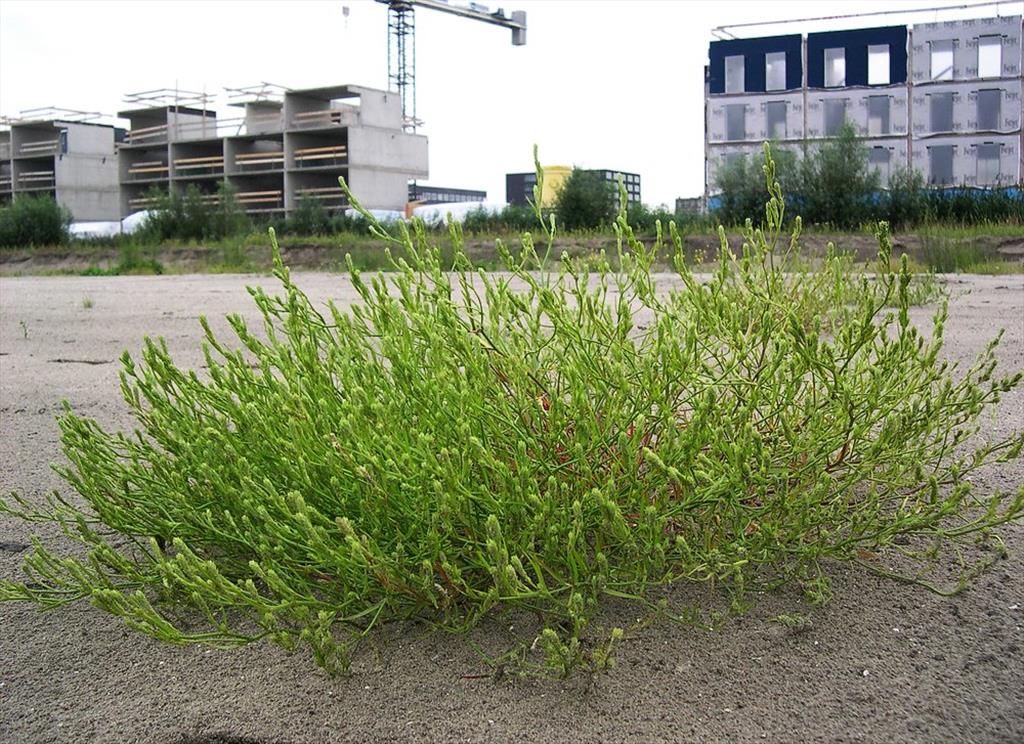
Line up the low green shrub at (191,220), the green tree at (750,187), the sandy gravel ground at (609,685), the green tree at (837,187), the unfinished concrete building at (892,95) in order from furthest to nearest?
the unfinished concrete building at (892,95)
the low green shrub at (191,220)
the green tree at (750,187)
the green tree at (837,187)
the sandy gravel ground at (609,685)

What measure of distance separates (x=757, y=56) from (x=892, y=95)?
5.04 metres

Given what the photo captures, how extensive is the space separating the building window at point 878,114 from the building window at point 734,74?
4721mm

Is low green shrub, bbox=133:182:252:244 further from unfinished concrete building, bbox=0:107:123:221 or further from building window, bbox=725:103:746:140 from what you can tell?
unfinished concrete building, bbox=0:107:123:221

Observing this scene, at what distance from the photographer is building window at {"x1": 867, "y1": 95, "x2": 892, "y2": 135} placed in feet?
123

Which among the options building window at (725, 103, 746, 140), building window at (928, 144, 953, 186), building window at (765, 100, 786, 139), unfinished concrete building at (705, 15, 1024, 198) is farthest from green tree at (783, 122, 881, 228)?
building window at (725, 103, 746, 140)

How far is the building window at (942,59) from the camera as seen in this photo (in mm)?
36781

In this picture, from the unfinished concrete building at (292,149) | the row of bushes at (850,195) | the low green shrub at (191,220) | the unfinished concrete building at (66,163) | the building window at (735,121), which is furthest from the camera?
the unfinished concrete building at (66,163)

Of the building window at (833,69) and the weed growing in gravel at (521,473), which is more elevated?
the building window at (833,69)

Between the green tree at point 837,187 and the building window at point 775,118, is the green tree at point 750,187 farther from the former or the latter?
the building window at point 775,118

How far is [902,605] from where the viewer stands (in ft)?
6.31

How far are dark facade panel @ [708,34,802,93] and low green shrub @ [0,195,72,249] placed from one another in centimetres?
2392

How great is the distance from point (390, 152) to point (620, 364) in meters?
50.6

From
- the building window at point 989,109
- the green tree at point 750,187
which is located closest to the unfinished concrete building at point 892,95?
the building window at point 989,109

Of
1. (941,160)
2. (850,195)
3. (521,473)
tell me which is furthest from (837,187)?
(521,473)
